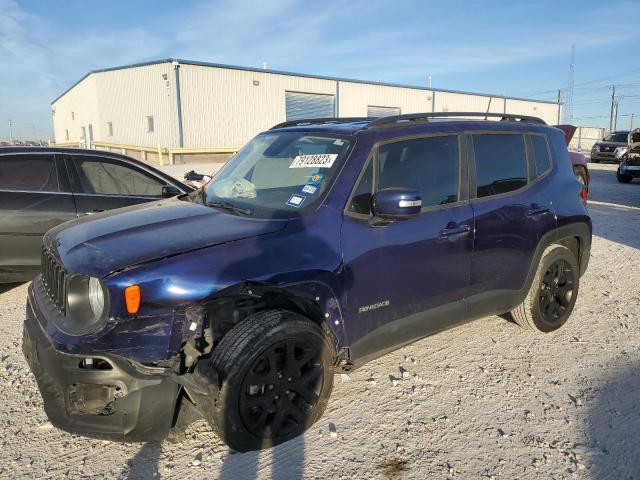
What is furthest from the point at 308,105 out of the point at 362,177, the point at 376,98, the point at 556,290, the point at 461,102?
the point at 362,177

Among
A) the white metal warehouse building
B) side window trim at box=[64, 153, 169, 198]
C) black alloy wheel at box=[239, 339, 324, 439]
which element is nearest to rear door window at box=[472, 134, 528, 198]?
black alloy wheel at box=[239, 339, 324, 439]

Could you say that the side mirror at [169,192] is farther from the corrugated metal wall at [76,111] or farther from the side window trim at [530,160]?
the corrugated metal wall at [76,111]

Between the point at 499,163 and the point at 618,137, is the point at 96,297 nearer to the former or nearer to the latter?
the point at 499,163

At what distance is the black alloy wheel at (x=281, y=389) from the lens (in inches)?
103

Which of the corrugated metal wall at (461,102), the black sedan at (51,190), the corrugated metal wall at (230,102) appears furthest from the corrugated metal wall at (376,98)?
the black sedan at (51,190)

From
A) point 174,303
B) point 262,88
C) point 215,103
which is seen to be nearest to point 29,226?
point 174,303

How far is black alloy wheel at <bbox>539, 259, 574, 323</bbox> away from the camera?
4289 mm

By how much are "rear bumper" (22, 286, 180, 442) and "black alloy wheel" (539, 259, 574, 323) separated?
3.26 m

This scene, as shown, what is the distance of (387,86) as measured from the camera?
118ft

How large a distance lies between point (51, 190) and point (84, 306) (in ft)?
10.2

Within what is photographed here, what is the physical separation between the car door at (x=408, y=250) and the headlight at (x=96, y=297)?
132cm

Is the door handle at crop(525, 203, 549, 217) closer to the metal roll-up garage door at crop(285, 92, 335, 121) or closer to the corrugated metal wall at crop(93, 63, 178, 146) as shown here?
the corrugated metal wall at crop(93, 63, 178, 146)

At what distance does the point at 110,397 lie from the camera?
2.40 m

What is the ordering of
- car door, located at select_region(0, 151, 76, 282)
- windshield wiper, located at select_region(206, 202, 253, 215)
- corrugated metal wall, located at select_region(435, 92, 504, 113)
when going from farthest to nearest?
corrugated metal wall, located at select_region(435, 92, 504, 113) < car door, located at select_region(0, 151, 76, 282) < windshield wiper, located at select_region(206, 202, 253, 215)
